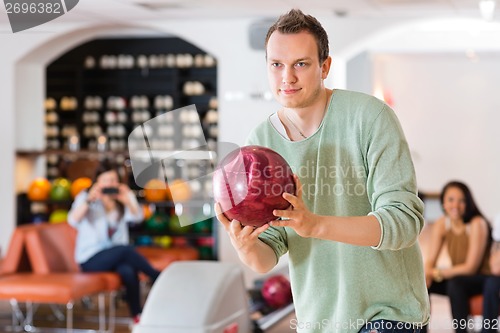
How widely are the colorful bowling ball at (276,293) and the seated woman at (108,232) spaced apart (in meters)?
0.98

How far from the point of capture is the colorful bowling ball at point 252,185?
1.57 m

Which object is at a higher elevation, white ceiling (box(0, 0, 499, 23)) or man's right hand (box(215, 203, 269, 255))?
white ceiling (box(0, 0, 499, 23))

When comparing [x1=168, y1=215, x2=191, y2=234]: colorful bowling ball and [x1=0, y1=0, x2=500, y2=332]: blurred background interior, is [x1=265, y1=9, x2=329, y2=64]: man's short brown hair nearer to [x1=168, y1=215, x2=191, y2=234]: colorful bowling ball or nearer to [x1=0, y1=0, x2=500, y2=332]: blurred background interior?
[x1=0, y1=0, x2=500, y2=332]: blurred background interior

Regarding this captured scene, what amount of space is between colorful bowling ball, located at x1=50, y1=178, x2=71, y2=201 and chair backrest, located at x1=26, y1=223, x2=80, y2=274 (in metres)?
2.33

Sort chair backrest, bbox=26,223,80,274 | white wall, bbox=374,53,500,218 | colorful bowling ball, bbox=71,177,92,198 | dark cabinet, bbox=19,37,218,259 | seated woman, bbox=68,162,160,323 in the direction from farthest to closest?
1. white wall, bbox=374,53,500,218
2. dark cabinet, bbox=19,37,218,259
3. colorful bowling ball, bbox=71,177,92,198
4. seated woman, bbox=68,162,160,323
5. chair backrest, bbox=26,223,80,274

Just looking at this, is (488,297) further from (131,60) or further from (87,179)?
(131,60)

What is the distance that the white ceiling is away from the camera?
727 cm

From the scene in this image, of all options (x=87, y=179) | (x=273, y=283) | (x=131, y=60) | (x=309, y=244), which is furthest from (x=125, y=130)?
(x=309, y=244)

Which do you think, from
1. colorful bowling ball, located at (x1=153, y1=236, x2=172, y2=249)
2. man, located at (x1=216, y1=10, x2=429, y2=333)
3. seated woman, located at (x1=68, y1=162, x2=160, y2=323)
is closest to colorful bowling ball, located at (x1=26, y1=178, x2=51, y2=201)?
colorful bowling ball, located at (x1=153, y1=236, x2=172, y2=249)

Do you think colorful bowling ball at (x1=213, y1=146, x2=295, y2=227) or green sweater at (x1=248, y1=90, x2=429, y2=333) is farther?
green sweater at (x1=248, y1=90, x2=429, y2=333)

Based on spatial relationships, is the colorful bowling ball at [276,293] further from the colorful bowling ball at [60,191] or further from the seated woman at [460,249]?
the colorful bowling ball at [60,191]

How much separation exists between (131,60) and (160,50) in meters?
0.39

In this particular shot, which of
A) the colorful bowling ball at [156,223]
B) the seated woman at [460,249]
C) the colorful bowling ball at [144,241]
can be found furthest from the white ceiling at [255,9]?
the seated woman at [460,249]

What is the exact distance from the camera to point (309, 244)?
1.85m
